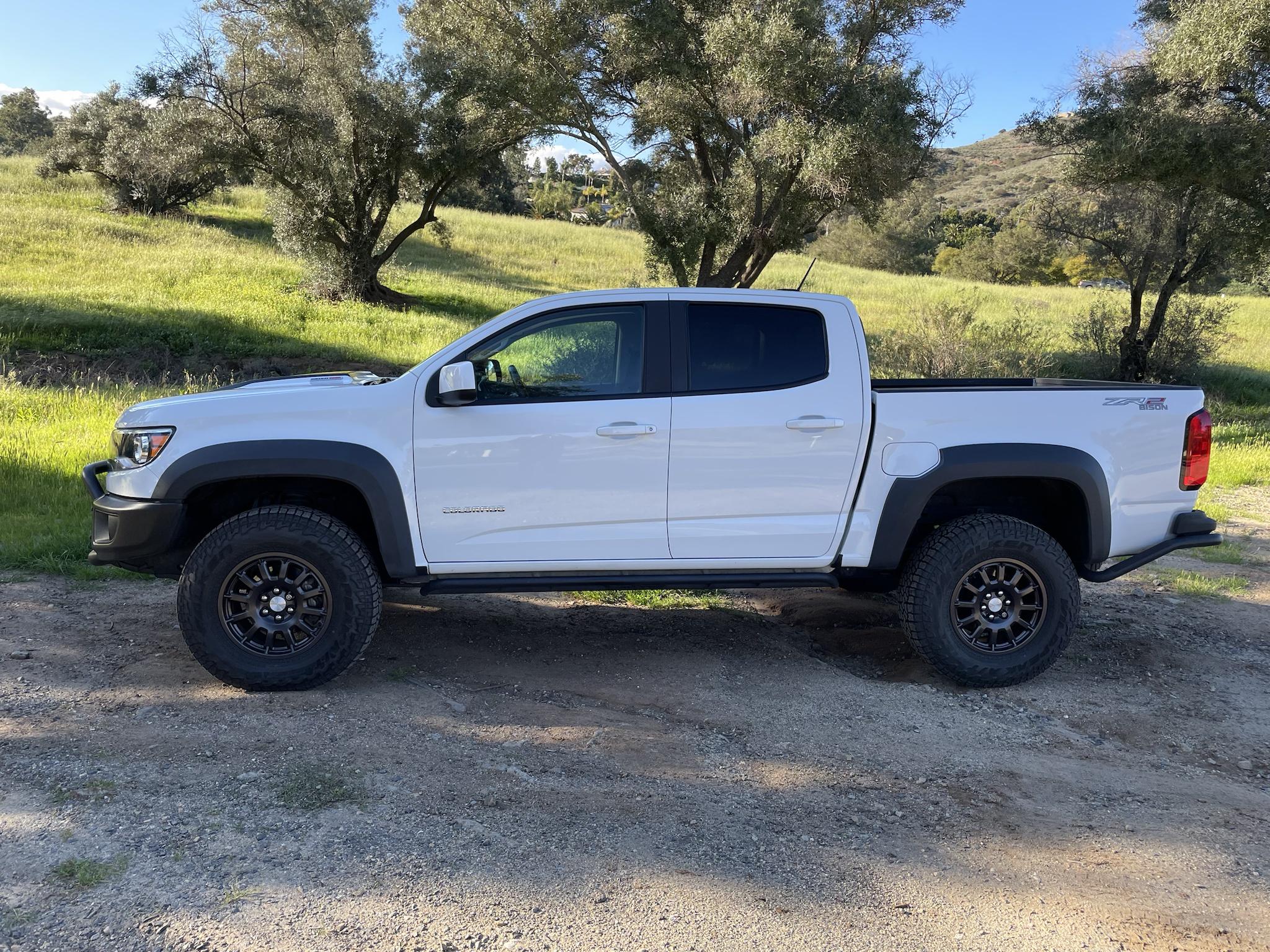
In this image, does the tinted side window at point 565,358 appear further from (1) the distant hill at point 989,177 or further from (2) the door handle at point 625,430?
(1) the distant hill at point 989,177

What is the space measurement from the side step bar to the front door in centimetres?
12

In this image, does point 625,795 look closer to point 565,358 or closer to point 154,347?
point 565,358

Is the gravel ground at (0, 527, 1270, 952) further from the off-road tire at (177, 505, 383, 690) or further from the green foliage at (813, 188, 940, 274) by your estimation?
the green foliage at (813, 188, 940, 274)

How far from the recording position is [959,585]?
4.81 metres

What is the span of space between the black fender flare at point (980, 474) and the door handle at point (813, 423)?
44 cm

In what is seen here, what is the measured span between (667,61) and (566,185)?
72.7 m

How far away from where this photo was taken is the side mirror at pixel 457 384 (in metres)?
4.39

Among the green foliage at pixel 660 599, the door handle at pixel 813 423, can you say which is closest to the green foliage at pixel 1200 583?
the green foliage at pixel 660 599

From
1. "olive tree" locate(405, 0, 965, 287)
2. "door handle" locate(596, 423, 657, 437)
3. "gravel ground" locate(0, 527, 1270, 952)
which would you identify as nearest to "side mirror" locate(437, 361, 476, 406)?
"door handle" locate(596, 423, 657, 437)

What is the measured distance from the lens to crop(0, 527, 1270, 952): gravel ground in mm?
2910

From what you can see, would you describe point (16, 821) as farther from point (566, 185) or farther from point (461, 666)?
point (566, 185)

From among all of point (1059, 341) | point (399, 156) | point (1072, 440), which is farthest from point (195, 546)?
point (1059, 341)

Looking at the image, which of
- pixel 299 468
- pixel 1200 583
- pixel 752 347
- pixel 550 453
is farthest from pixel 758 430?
pixel 1200 583

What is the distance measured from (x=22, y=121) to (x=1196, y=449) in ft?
295
